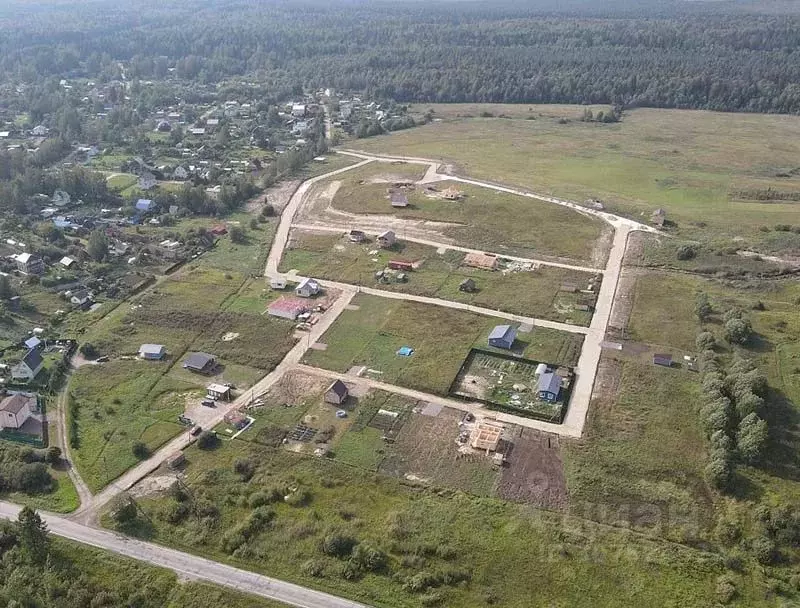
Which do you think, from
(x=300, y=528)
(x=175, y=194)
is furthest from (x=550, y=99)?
(x=300, y=528)

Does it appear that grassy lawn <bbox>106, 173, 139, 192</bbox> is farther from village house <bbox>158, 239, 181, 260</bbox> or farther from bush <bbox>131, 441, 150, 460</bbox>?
bush <bbox>131, 441, 150, 460</bbox>

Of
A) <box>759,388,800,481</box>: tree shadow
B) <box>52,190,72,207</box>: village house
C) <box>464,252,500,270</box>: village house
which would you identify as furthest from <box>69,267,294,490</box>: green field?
<box>759,388,800,481</box>: tree shadow

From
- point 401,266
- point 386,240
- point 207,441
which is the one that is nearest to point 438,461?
point 207,441

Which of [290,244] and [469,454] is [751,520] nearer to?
[469,454]

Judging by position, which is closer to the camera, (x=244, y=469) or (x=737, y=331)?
(x=244, y=469)

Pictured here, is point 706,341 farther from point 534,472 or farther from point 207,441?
point 207,441

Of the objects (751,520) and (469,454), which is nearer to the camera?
(751,520)
